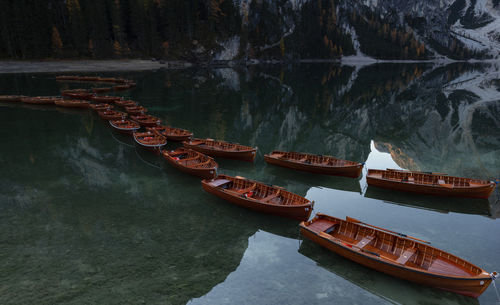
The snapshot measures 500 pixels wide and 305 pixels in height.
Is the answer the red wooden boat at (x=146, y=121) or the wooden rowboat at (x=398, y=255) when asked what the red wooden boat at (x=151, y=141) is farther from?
the wooden rowboat at (x=398, y=255)

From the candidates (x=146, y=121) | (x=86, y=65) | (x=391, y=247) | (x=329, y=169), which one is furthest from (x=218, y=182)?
(x=86, y=65)

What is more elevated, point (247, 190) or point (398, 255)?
point (247, 190)

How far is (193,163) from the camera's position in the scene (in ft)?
88.1

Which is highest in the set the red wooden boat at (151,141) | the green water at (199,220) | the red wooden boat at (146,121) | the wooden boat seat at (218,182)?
the red wooden boat at (146,121)

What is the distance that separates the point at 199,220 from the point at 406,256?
40.5 ft

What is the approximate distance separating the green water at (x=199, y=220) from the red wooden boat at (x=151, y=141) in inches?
53.6

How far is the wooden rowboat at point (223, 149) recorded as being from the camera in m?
28.9

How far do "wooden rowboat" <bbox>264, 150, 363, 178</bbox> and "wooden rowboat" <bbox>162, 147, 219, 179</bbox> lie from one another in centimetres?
629

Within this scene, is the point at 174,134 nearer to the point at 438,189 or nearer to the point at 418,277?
the point at 438,189

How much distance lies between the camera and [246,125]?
4556 cm

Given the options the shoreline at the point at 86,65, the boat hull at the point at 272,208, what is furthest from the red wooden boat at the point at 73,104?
the shoreline at the point at 86,65

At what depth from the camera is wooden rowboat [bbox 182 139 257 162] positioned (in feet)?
94.7

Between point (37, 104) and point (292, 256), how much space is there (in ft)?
196

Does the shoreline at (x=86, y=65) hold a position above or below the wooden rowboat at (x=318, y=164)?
above
